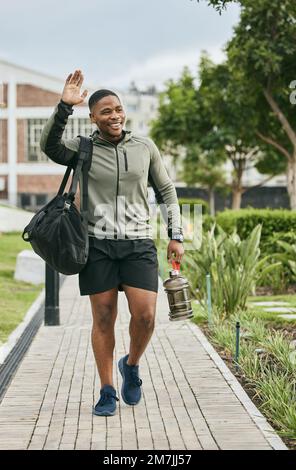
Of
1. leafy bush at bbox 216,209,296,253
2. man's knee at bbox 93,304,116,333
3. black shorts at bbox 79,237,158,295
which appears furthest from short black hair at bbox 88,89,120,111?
leafy bush at bbox 216,209,296,253

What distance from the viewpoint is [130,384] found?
627 cm

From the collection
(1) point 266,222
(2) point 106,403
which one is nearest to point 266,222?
(1) point 266,222

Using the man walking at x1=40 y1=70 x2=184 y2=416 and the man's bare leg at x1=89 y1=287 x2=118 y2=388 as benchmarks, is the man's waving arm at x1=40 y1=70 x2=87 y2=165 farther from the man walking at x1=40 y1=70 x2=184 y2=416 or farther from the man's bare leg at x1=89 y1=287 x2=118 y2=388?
the man's bare leg at x1=89 y1=287 x2=118 y2=388

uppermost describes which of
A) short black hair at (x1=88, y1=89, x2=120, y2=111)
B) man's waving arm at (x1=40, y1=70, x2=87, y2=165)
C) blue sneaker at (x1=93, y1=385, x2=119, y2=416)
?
short black hair at (x1=88, y1=89, x2=120, y2=111)

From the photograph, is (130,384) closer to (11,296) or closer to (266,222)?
(11,296)

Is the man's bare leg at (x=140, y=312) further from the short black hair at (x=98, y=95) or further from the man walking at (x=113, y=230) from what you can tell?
the short black hair at (x=98, y=95)

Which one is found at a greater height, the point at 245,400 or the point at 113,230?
the point at 113,230

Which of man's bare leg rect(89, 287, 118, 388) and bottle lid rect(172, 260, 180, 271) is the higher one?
bottle lid rect(172, 260, 180, 271)

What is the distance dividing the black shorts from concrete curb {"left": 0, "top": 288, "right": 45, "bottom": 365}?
2405mm

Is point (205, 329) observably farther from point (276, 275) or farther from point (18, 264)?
point (18, 264)

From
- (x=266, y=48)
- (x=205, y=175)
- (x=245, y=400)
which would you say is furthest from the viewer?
(x=205, y=175)

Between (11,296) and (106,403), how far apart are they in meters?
8.20

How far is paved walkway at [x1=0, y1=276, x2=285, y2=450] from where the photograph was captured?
5.36 metres

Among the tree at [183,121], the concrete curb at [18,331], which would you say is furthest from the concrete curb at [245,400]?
the tree at [183,121]
